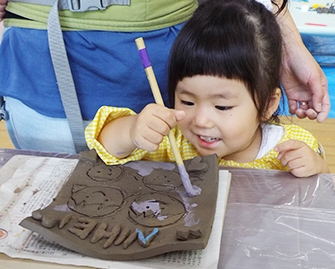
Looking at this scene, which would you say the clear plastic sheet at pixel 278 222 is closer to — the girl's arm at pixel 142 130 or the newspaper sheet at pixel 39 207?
the newspaper sheet at pixel 39 207

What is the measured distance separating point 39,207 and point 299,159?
503 mm

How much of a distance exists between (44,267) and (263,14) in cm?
68

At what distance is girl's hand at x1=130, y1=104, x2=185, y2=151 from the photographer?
Result: 2.58ft

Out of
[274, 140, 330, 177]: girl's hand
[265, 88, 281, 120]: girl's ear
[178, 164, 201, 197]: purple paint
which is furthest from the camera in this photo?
[265, 88, 281, 120]: girl's ear

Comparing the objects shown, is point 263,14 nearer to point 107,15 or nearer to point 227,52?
point 227,52

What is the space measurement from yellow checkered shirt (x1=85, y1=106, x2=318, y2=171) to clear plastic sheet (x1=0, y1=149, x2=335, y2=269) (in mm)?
157

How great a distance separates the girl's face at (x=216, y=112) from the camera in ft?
2.75

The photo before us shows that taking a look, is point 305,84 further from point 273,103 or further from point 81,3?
point 81,3

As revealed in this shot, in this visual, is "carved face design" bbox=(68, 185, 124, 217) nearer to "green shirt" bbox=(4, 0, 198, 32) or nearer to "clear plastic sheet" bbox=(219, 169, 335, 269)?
"clear plastic sheet" bbox=(219, 169, 335, 269)

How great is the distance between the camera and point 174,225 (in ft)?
2.06

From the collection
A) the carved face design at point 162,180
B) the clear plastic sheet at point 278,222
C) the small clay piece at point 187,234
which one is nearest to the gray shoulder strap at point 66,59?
the carved face design at point 162,180

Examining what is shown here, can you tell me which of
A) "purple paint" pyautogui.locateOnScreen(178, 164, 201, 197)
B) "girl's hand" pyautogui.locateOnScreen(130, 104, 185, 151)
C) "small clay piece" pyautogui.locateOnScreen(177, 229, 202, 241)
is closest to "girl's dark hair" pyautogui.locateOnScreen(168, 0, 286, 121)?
"girl's hand" pyautogui.locateOnScreen(130, 104, 185, 151)

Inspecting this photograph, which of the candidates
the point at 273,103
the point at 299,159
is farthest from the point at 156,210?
the point at 273,103

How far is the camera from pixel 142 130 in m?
0.82
